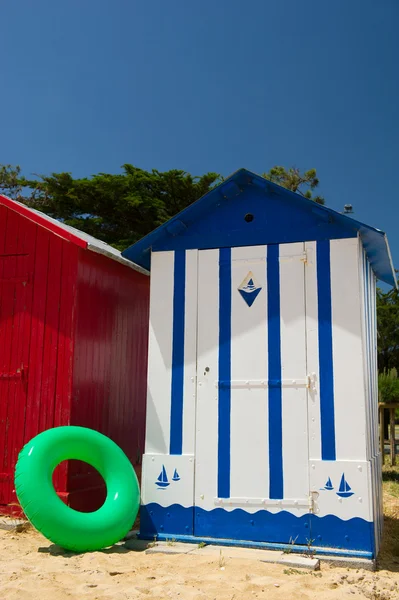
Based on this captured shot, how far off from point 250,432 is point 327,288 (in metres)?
1.39

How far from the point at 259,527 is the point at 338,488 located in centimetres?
74

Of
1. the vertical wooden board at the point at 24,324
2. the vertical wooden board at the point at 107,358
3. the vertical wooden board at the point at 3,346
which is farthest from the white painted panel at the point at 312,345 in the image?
the vertical wooden board at the point at 3,346

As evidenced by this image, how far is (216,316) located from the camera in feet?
18.0

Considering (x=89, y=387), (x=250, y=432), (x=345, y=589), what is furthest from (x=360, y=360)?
(x=89, y=387)

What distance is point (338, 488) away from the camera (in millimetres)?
4809

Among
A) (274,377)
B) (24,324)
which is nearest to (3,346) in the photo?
(24,324)

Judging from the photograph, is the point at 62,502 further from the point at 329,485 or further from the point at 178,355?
the point at 329,485

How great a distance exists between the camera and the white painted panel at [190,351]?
5352mm

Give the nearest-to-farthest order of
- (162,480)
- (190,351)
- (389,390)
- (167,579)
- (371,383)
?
(167,579)
(162,480)
(190,351)
(371,383)
(389,390)

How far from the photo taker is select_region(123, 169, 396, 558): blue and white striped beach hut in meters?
4.89

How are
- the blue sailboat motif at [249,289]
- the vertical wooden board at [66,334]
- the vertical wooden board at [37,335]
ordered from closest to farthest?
the blue sailboat motif at [249,289]
the vertical wooden board at [66,334]
the vertical wooden board at [37,335]

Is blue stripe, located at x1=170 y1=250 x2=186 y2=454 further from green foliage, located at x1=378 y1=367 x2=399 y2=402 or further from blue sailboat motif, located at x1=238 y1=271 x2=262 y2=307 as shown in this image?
green foliage, located at x1=378 y1=367 x2=399 y2=402

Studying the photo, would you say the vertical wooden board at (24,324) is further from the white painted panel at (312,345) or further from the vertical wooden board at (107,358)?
the white painted panel at (312,345)

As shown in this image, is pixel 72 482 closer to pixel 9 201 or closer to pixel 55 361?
pixel 55 361
